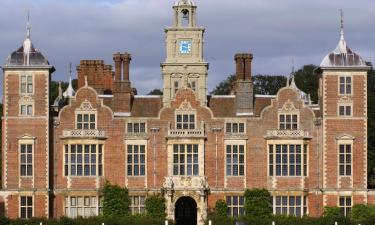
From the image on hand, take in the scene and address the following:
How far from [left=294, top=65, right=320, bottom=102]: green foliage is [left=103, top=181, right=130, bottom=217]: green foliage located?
33.6 meters

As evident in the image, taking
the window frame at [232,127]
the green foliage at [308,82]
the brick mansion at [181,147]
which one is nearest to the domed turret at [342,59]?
the brick mansion at [181,147]

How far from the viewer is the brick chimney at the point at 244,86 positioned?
57094mm

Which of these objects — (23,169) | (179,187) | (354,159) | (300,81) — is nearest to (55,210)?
(23,169)

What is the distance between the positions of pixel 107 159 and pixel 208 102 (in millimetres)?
5640

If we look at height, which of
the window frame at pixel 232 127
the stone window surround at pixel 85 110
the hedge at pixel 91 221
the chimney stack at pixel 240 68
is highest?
the chimney stack at pixel 240 68

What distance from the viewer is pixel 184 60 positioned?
57.9 m

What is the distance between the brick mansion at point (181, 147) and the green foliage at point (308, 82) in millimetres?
30134

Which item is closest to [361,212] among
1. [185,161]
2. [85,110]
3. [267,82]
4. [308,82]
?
[185,161]

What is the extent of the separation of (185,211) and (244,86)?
7.10 m

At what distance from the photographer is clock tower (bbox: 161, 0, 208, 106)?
57844 mm

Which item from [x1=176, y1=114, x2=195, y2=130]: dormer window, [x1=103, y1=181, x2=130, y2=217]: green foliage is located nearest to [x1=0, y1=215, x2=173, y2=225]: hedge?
[x1=103, y1=181, x2=130, y2=217]: green foliage

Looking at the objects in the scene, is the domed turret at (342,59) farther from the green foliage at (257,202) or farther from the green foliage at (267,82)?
the green foliage at (267,82)

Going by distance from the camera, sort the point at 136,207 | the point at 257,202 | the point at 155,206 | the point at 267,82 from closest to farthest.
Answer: the point at 155,206, the point at 257,202, the point at 136,207, the point at 267,82

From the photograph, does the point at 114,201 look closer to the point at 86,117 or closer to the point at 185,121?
the point at 86,117
